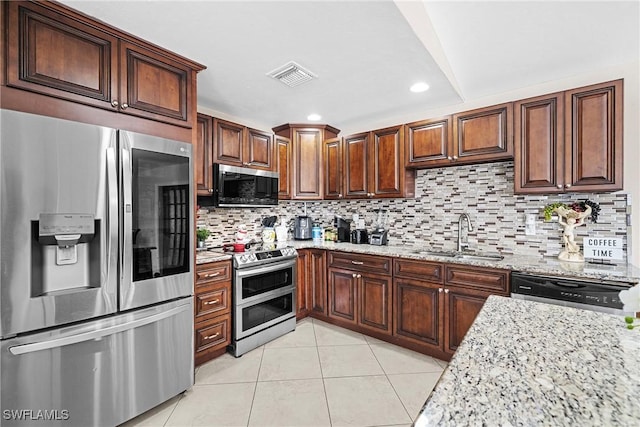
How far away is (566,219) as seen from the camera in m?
2.35

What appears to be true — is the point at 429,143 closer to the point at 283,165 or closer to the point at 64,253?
the point at 283,165

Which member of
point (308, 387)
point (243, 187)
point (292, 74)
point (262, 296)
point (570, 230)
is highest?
point (292, 74)

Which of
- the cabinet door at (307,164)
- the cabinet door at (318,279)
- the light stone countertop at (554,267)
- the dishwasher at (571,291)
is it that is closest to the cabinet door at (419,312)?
the light stone countertop at (554,267)

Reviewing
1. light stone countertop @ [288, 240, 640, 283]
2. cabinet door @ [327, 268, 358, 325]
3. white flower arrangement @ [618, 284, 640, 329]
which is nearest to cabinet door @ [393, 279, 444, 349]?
light stone countertop @ [288, 240, 640, 283]

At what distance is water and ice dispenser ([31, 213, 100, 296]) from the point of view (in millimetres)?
1416

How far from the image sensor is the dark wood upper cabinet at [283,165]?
3.49m

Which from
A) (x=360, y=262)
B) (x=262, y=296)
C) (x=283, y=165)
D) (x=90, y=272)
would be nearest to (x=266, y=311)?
(x=262, y=296)

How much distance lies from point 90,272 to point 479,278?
2.64 m

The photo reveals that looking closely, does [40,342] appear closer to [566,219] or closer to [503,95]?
[566,219]

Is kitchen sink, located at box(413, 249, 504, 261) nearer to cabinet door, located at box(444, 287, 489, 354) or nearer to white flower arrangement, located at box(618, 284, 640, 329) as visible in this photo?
cabinet door, located at box(444, 287, 489, 354)

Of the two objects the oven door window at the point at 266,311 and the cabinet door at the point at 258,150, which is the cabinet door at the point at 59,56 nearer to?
the cabinet door at the point at 258,150

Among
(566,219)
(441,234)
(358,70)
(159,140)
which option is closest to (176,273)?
(159,140)

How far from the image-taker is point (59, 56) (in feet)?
5.11

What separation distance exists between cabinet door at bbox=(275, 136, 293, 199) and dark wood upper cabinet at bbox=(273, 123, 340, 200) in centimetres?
5
